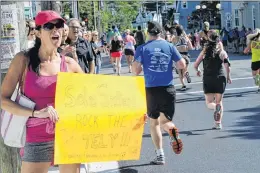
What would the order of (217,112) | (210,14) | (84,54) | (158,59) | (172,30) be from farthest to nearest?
1. (210,14)
2. (172,30)
3. (217,112)
4. (84,54)
5. (158,59)

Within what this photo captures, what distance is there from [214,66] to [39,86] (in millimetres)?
6007

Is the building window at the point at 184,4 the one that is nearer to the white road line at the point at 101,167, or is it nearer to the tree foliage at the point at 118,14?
the tree foliage at the point at 118,14

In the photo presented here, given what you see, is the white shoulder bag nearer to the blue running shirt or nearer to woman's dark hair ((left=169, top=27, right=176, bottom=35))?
the blue running shirt

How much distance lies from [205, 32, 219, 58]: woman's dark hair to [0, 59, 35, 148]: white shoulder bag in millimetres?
5814

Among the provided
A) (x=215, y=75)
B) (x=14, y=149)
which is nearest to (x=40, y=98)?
(x=14, y=149)

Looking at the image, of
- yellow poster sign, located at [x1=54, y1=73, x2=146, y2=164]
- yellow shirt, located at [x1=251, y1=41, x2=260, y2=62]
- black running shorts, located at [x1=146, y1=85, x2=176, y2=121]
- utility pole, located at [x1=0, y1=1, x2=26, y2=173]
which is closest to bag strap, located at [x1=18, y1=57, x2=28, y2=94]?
yellow poster sign, located at [x1=54, y1=73, x2=146, y2=164]

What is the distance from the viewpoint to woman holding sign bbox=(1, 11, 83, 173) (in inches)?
150

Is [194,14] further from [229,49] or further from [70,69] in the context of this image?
[70,69]

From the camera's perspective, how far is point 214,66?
9469mm

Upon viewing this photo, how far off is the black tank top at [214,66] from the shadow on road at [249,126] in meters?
0.96

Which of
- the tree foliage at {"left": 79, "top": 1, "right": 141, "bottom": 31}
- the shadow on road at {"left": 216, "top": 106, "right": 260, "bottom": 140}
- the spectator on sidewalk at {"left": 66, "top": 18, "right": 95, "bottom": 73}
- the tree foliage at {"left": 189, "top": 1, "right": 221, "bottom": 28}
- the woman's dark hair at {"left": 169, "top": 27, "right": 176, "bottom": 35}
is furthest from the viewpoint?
the tree foliage at {"left": 189, "top": 1, "right": 221, "bottom": 28}

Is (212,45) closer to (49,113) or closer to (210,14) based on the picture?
(49,113)

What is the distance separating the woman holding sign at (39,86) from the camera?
380 cm

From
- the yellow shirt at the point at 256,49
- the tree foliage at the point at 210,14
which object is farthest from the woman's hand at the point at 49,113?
the tree foliage at the point at 210,14
